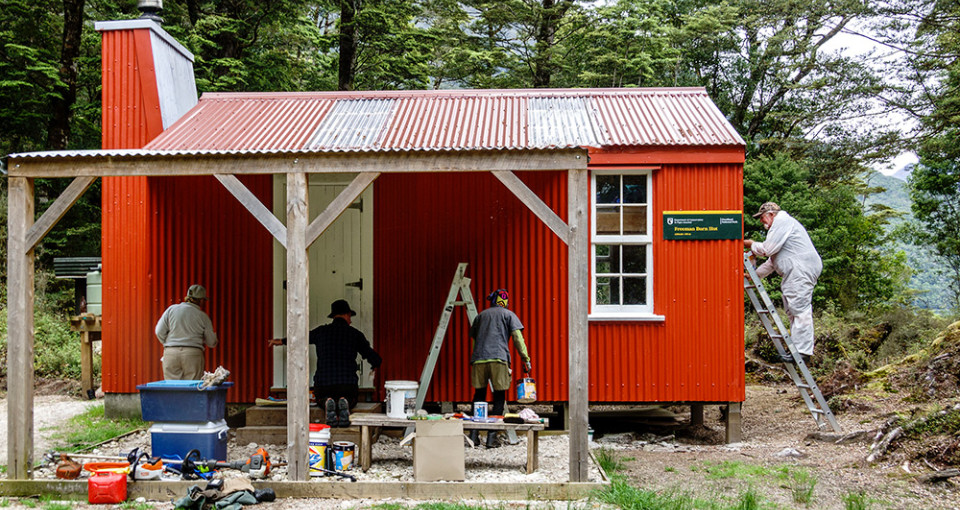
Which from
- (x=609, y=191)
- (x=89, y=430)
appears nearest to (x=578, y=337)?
(x=609, y=191)

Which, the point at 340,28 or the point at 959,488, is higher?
the point at 340,28

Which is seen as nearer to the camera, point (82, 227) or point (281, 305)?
point (281, 305)

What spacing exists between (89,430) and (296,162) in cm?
485

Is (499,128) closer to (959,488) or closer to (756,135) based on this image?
(959,488)

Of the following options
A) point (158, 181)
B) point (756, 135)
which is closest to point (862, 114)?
point (756, 135)

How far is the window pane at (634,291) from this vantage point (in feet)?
34.7

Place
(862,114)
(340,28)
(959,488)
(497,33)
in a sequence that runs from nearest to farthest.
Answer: (959,488)
(862,114)
(340,28)
(497,33)

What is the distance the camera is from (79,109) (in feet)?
66.5

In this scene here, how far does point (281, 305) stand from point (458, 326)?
228 centimetres

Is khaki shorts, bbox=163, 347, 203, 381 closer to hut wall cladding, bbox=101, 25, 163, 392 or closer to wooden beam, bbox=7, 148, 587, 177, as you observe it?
hut wall cladding, bbox=101, 25, 163, 392

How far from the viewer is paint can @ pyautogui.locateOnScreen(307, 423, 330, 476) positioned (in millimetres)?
7664

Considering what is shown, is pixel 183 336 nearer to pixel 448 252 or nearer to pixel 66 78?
pixel 448 252

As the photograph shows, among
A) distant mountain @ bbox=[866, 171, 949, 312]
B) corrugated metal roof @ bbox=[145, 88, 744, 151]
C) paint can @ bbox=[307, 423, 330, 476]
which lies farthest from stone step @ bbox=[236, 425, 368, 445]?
distant mountain @ bbox=[866, 171, 949, 312]

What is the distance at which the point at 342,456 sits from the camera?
7.88 m
